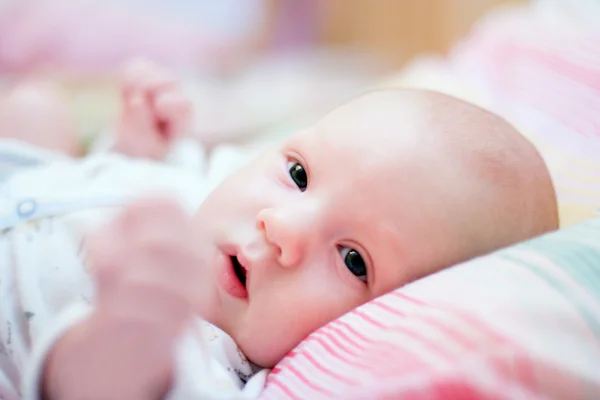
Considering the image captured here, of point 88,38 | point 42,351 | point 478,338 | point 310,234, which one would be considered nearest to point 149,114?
point 310,234

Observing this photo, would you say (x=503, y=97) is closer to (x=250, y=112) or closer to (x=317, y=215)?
(x=317, y=215)

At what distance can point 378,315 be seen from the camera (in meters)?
0.65

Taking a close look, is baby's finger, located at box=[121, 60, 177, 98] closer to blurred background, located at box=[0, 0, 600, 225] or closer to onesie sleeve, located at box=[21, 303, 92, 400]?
blurred background, located at box=[0, 0, 600, 225]

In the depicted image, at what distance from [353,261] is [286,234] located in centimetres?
8

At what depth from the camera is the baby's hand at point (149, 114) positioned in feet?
3.86

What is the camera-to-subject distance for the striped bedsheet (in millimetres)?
557

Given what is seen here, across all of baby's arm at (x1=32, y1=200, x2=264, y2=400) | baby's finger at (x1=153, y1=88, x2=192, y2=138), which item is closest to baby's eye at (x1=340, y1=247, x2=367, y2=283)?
baby's arm at (x1=32, y1=200, x2=264, y2=400)

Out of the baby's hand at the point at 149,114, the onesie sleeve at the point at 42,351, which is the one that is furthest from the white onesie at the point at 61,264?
the baby's hand at the point at 149,114

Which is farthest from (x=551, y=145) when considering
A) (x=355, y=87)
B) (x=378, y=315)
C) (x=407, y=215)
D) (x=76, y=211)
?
(x=355, y=87)

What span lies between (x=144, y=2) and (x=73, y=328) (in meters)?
1.88

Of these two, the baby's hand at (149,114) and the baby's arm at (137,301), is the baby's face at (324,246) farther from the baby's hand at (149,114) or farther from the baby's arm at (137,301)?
the baby's hand at (149,114)

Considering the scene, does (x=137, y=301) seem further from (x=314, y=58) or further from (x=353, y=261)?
(x=314, y=58)

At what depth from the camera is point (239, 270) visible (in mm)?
769

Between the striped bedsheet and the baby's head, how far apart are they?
7 cm
